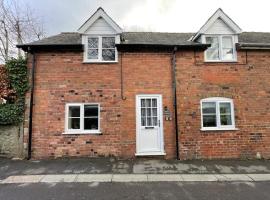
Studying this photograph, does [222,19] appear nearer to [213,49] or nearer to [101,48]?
[213,49]

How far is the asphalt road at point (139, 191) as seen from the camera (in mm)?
5902

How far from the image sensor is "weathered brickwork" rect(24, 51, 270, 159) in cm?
976

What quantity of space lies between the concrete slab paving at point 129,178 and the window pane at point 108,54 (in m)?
5.20

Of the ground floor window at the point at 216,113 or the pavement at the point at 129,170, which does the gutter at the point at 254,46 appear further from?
the pavement at the point at 129,170

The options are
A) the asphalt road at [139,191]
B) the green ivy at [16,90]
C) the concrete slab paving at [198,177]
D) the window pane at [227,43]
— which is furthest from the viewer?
the window pane at [227,43]

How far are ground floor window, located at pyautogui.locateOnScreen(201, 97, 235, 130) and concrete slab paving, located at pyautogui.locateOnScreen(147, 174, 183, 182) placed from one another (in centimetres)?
333

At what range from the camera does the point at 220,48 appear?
1053cm

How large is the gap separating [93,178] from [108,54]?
5.47m

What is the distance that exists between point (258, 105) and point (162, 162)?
5071mm

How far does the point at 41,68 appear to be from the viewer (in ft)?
33.1

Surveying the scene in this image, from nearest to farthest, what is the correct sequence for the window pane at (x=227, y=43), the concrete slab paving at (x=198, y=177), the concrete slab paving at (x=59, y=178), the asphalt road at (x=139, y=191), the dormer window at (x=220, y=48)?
the asphalt road at (x=139, y=191) → the concrete slab paving at (x=59, y=178) → the concrete slab paving at (x=198, y=177) → the dormer window at (x=220, y=48) → the window pane at (x=227, y=43)

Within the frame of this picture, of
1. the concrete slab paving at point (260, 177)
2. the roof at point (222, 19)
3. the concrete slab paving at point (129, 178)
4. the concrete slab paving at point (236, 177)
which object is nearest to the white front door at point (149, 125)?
the concrete slab paving at point (129, 178)

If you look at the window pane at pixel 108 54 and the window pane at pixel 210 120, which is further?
the window pane at pixel 108 54

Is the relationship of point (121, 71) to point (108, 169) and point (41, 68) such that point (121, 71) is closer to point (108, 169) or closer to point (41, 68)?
point (41, 68)
